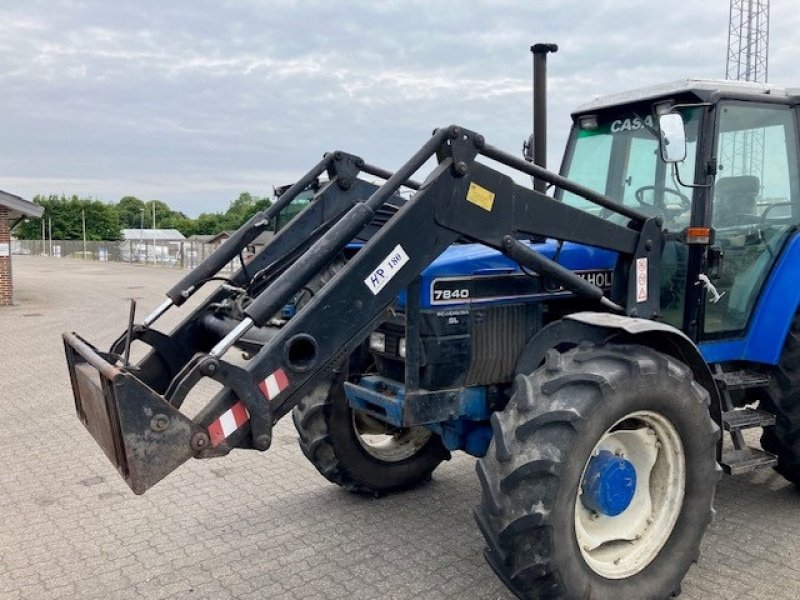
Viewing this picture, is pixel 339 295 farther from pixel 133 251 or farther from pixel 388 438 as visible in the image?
pixel 133 251

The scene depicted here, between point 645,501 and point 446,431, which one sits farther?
point 446,431

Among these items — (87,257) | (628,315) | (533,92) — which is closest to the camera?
(628,315)

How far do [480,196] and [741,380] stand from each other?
215 centimetres

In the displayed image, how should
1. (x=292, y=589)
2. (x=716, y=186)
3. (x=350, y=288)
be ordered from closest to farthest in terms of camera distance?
(x=350, y=288), (x=292, y=589), (x=716, y=186)

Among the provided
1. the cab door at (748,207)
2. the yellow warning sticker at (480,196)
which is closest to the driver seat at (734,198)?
the cab door at (748,207)

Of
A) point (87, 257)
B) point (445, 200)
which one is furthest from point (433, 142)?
point (87, 257)

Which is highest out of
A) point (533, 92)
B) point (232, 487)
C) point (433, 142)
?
point (533, 92)

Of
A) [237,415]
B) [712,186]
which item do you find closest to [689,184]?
[712,186]

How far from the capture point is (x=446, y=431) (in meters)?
3.96

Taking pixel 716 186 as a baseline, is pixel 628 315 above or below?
below

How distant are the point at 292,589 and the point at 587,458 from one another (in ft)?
5.25

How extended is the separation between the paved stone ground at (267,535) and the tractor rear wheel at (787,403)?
38 centimetres

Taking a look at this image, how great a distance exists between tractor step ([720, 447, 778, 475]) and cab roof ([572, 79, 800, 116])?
6.34 feet

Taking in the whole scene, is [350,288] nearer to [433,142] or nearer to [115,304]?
[433,142]
